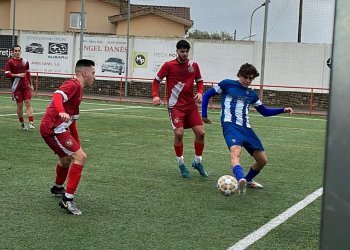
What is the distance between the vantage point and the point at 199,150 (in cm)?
797

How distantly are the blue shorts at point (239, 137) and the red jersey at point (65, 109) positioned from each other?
197 cm

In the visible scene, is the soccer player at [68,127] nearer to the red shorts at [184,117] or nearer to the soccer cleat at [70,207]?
the soccer cleat at [70,207]

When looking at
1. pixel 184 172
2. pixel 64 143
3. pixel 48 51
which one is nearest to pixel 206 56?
pixel 48 51

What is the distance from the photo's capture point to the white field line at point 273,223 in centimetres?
455

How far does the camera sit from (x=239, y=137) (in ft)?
22.0

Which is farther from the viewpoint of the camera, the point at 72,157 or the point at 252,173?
the point at 252,173

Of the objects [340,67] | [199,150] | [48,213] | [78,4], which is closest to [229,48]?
[78,4]

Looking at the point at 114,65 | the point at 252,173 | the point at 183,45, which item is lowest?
the point at 252,173

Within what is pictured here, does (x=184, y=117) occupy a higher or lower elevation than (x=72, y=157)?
higher

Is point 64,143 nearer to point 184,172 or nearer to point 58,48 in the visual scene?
point 184,172

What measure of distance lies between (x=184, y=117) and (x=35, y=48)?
2457cm

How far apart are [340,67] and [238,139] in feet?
18.1

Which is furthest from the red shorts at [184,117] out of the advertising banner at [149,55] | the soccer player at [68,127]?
the advertising banner at [149,55]

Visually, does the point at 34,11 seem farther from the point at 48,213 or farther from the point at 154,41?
the point at 48,213
